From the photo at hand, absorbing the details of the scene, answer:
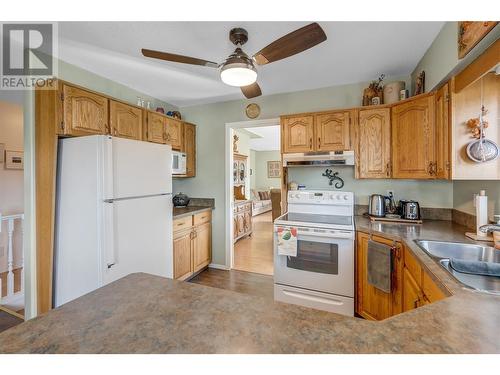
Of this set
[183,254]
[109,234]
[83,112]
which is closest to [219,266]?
[183,254]

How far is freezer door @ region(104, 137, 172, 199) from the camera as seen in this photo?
193cm

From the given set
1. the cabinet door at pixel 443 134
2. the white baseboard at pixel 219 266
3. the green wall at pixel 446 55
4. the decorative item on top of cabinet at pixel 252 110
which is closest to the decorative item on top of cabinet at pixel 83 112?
the decorative item on top of cabinet at pixel 252 110

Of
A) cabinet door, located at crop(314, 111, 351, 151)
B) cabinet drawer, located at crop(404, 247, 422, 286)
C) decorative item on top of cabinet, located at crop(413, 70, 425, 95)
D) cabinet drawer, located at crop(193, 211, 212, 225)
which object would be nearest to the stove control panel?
cabinet door, located at crop(314, 111, 351, 151)

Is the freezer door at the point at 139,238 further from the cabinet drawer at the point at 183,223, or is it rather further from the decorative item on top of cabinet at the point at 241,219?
the decorative item on top of cabinet at the point at 241,219

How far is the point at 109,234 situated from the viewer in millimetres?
1869

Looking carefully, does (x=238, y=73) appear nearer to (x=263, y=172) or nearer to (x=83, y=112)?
(x=83, y=112)

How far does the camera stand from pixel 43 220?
195 centimetres

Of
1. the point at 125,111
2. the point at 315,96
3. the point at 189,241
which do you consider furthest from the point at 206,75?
the point at 189,241

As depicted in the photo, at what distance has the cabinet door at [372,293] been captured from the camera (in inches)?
70.9

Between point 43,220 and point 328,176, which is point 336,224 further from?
point 43,220

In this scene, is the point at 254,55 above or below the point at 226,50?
below

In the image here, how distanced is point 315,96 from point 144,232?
2517 millimetres

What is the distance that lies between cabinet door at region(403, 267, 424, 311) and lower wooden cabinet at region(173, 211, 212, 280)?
7.41 ft

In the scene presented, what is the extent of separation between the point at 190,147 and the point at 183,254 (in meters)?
1.55
